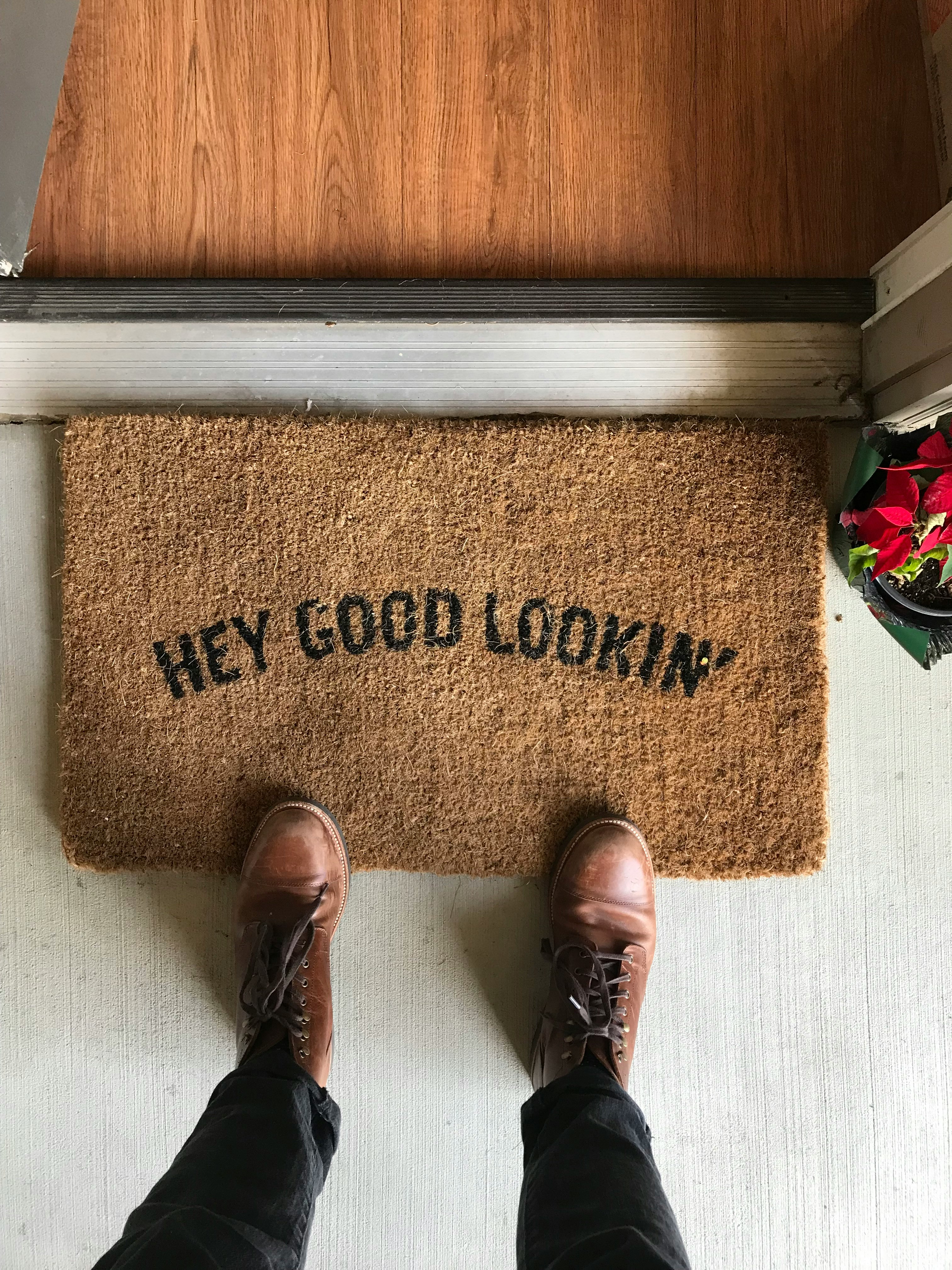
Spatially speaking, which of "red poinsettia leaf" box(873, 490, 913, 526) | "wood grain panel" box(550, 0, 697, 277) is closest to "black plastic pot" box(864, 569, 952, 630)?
"red poinsettia leaf" box(873, 490, 913, 526)

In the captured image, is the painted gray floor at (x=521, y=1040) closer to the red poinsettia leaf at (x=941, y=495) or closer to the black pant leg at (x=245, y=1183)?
the black pant leg at (x=245, y=1183)

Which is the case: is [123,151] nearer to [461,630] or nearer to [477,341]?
[477,341]

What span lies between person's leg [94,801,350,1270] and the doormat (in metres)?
0.06

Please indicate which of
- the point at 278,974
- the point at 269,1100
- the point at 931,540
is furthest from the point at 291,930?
the point at 931,540

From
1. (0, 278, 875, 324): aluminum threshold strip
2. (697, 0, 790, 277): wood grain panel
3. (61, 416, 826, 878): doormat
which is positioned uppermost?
(697, 0, 790, 277): wood grain panel

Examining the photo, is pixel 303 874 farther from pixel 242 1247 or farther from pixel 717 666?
pixel 717 666

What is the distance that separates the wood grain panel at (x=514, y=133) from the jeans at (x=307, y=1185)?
1095 mm

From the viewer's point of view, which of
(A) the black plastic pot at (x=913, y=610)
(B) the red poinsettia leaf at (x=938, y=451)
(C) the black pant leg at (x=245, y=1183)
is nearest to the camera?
(C) the black pant leg at (x=245, y=1183)

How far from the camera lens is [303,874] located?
106 cm

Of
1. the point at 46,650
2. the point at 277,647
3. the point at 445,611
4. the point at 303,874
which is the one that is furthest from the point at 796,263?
the point at 46,650

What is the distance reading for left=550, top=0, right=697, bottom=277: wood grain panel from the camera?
1.11m

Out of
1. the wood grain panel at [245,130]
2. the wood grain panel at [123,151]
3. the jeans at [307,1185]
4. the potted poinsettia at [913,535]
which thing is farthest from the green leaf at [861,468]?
the wood grain panel at [123,151]

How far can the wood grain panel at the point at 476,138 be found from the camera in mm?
1104

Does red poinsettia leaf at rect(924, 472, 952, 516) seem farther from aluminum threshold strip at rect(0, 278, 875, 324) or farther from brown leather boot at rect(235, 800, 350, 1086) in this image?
brown leather boot at rect(235, 800, 350, 1086)
